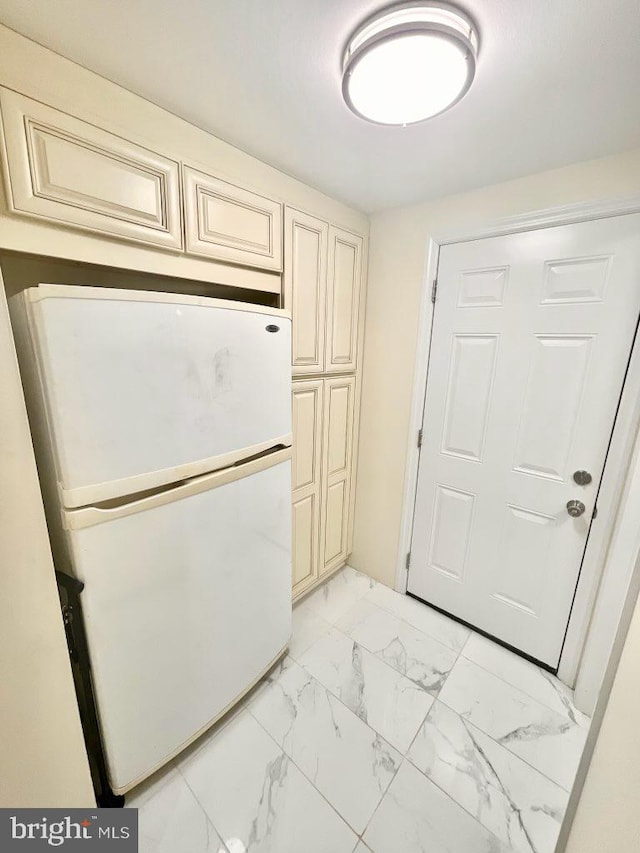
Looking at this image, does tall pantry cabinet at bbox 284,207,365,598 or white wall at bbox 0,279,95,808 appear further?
tall pantry cabinet at bbox 284,207,365,598

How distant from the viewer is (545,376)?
141 centimetres

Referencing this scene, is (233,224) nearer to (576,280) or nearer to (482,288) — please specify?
(482,288)

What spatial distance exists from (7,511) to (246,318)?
2.47 feet

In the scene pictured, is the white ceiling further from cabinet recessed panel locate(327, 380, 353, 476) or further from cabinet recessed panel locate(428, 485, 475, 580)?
cabinet recessed panel locate(428, 485, 475, 580)

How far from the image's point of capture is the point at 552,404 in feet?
4.63

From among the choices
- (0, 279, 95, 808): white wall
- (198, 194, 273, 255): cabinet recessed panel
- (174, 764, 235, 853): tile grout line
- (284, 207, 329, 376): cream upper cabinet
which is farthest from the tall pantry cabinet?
(0, 279, 95, 808): white wall

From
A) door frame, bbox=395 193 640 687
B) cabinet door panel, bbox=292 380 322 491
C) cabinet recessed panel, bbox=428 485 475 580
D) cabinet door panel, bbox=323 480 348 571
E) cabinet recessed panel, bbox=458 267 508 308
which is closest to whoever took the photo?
door frame, bbox=395 193 640 687

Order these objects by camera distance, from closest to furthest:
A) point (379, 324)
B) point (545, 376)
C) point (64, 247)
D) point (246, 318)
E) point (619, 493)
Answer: point (64, 247) → point (246, 318) → point (619, 493) → point (545, 376) → point (379, 324)

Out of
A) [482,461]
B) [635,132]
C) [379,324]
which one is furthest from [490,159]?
[482,461]

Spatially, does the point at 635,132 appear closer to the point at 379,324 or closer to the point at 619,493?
the point at 379,324

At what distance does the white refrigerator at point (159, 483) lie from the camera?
763 mm

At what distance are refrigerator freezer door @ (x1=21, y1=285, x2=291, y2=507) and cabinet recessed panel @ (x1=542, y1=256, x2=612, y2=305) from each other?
1.14m

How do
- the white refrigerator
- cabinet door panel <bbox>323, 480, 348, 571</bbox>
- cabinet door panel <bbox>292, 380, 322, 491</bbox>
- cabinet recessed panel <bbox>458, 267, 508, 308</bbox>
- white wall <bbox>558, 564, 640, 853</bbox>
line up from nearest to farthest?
white wall <bbox>558, 564, 640, 853</bbox>, the white refrigerator, cabinet recessed panel <bbox>458, 267, 508, 308</bbox>, cabinet door panel <bbox>292, 380, 322, 491</bbox>, cabinet door panel <bbox>323, 480, 348, 571</bbox>

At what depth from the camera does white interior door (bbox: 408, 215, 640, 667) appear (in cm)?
129
